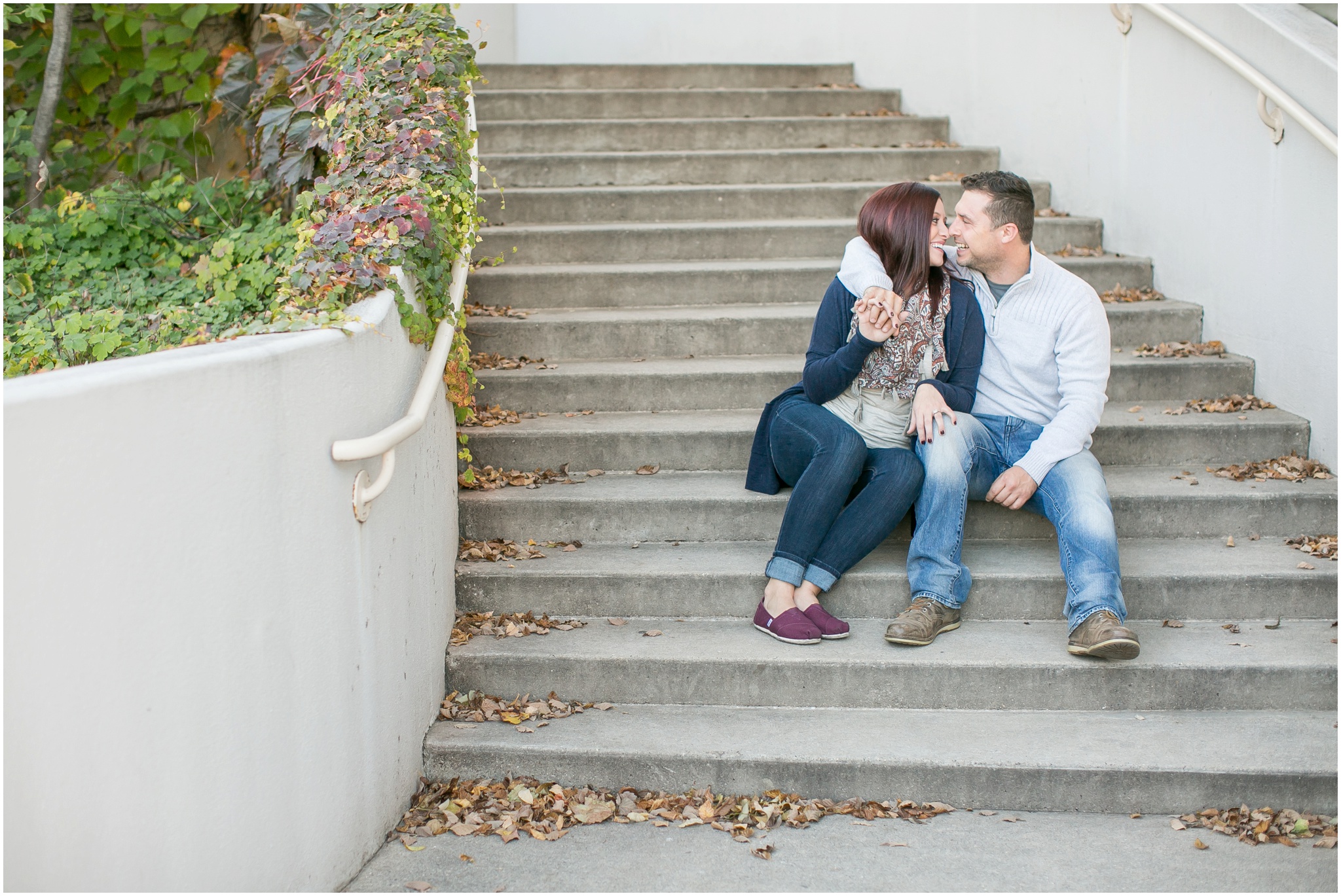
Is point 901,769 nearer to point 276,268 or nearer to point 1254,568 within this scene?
point 1254,568

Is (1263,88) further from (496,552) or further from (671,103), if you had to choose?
(671,103)

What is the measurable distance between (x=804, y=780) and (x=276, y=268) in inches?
106

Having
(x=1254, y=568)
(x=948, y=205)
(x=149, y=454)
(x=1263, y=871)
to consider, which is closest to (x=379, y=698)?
(x=149, y=454)

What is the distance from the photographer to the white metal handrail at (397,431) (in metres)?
2.32

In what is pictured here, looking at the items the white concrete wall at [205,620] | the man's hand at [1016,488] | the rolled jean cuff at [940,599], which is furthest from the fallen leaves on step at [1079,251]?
Result: the white concrete wall at [205,620]

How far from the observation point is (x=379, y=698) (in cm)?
261

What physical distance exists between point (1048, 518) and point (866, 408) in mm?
650

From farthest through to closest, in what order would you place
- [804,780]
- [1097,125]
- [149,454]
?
1. [1097,125]
2. [804,780]
3. [149,454]

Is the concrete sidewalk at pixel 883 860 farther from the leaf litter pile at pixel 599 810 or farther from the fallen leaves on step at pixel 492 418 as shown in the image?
the fallen leaves on step at pixel 492 418

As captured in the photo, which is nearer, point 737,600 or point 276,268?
point 737,600

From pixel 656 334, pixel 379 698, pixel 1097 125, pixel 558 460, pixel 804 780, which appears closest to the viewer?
pixel 379 698

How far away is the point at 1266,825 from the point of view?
8.58 feet

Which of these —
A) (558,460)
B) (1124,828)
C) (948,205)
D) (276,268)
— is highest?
(948,205)

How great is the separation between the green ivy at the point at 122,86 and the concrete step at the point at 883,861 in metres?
4.10
